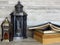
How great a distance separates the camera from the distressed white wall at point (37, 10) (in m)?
1.52

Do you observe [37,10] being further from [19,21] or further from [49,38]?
[49,38]

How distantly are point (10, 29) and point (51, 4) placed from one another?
545 millimetres

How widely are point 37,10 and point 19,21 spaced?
0.27m

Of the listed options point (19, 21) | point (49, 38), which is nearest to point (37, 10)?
point (19, 21)

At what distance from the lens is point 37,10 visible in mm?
1572

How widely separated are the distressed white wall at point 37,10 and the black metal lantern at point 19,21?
5.1 inches

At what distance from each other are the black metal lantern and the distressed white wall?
0.42ft

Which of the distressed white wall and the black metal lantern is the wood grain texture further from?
the distressed white wall

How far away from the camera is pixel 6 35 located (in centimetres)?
→ 129

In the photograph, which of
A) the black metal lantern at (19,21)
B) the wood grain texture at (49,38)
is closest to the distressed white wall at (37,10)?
the black metal lantern at (19,21)

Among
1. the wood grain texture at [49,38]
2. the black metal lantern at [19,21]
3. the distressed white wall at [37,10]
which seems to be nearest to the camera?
the wood grain texture at [49,38]

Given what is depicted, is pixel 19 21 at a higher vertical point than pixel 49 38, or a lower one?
higher

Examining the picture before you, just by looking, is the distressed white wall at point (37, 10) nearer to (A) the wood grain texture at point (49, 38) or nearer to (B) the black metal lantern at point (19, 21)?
(B) the black metal lantern at point (19, 21)

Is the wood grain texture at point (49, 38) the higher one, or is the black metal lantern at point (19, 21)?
the black metal lantern at point (19, 21)
